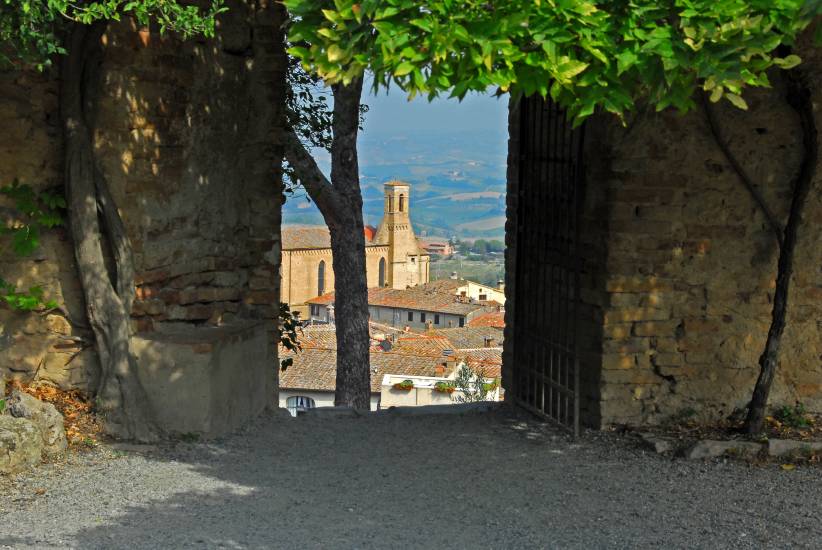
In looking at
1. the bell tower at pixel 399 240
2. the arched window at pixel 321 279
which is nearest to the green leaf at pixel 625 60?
the arched window at pixel 321 279

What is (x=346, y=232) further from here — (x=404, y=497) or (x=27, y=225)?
(x=404, y=497)

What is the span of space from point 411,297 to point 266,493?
254 feet

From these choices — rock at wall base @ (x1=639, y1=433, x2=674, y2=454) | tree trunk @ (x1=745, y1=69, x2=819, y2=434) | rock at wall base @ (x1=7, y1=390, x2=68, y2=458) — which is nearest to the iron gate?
rock at wall base @ (x1=639, y1=433, x2=674, y2=454)

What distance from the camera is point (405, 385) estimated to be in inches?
1553

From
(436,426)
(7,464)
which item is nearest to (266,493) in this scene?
(7,464)

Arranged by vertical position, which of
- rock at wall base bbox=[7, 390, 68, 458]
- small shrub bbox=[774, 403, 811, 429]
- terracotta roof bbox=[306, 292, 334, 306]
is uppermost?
rock at wall base bbox=[7, 390, 68, 458]

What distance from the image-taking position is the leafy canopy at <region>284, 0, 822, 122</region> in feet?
15.3

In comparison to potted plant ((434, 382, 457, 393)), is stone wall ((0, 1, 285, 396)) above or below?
above

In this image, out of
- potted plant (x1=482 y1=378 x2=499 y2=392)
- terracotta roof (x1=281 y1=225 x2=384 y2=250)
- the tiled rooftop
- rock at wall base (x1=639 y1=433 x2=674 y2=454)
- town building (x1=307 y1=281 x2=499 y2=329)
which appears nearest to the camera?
rock at wall base (x1=639 y1=433 x2=674 y2=454)

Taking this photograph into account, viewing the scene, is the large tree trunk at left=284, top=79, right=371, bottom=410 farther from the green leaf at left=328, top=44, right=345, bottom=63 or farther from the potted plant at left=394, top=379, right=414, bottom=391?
the potted plant at left=394, top=379, right=414, bottom=391

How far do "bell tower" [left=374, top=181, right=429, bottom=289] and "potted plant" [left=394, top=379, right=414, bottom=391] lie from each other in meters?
76.6

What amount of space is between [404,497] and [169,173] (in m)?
2.64

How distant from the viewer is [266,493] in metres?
6.41

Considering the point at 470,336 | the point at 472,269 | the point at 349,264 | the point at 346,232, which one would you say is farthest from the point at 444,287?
the point at 346,232
